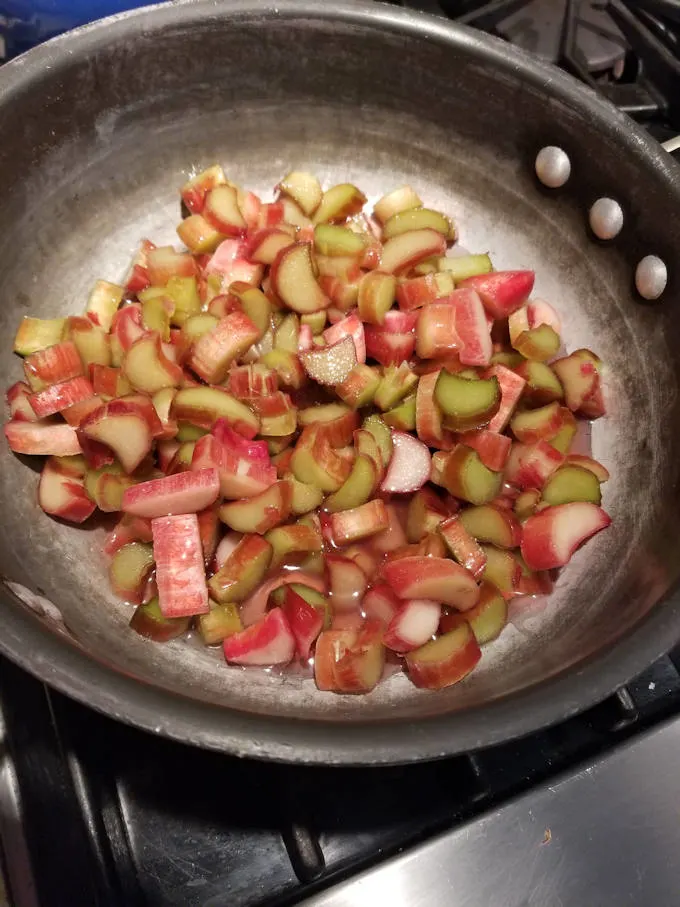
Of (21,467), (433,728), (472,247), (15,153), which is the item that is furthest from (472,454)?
(15,153)

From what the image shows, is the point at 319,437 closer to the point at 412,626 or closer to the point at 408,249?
the point at 412,626

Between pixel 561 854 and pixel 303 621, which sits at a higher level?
pixel 303 621

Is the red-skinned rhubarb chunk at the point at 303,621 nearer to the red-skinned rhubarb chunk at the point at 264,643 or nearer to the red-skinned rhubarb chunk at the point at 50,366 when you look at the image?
the red-skinned rhubarb chunk at the point at 264,643

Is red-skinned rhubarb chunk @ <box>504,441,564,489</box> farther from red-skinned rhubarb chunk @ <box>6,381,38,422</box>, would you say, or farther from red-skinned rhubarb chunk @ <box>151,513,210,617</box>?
red-skinned rhubarb chunk @ <box>6,381,38,422</box>

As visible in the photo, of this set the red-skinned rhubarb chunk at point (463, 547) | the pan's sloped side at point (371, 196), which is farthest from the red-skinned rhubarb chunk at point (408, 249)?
the red-skinned rhubarb chunk at point (463, 547)

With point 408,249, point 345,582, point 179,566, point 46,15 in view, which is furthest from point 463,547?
point 46,15

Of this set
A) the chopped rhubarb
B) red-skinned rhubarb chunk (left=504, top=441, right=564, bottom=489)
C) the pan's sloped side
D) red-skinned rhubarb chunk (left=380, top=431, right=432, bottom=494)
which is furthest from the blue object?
red-skinned rhubarb chunk (left=504, top=441, right=564, bottom=489)

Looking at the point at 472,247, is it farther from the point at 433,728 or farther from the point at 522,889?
the point at 522,889
